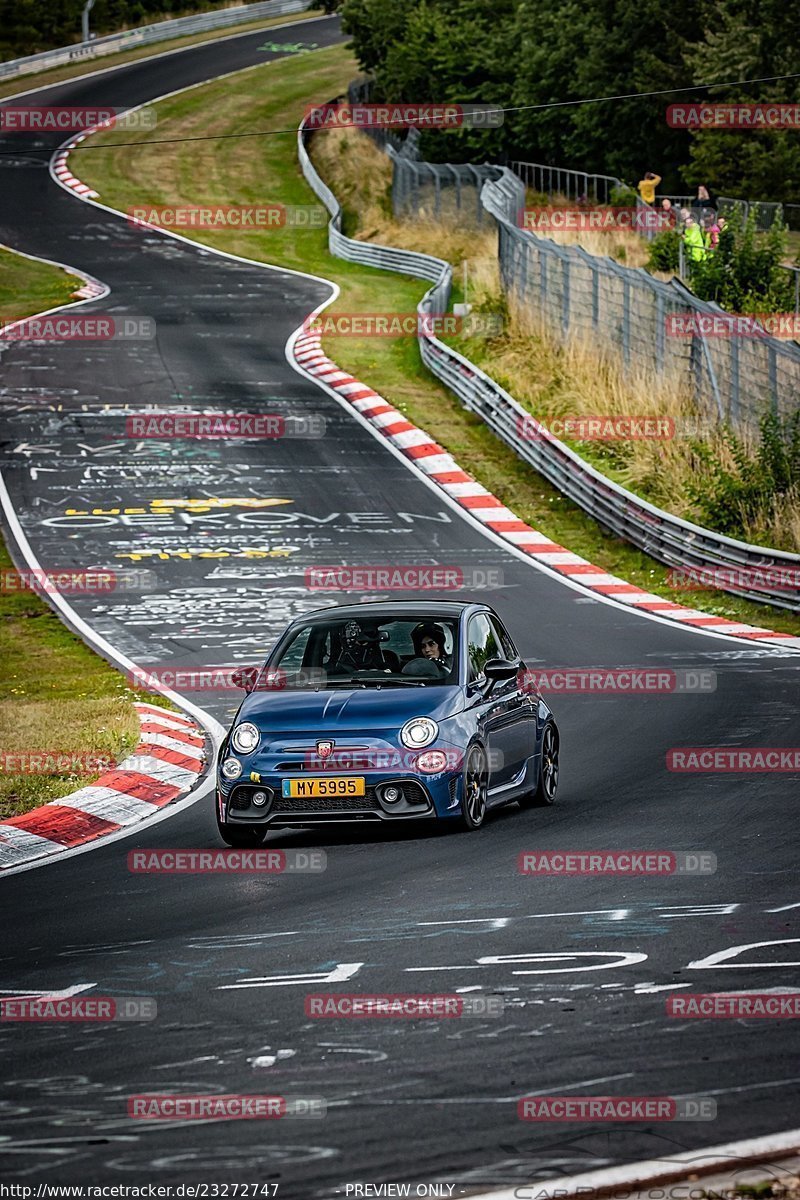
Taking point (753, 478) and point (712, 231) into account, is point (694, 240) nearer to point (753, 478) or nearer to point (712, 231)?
point (712, 231)

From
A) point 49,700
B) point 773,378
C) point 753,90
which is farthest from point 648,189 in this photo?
point 49,700

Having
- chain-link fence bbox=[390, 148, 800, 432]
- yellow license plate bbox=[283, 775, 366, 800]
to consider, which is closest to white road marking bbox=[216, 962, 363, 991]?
yellow license plate bbox=[283, 775, 366, 800]

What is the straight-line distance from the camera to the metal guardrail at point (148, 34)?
79375 millimetres

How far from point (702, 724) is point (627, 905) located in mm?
6340

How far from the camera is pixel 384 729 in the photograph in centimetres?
1151

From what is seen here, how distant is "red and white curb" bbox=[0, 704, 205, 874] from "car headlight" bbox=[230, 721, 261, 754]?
53.5 inches

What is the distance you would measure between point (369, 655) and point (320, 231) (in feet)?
153

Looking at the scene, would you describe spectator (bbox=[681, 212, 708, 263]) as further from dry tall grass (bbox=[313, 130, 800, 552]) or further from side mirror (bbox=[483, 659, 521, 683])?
side mirror (bbox=[483, 659, 521, 683])

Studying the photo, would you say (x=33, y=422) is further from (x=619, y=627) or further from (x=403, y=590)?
(x=619, y=627)

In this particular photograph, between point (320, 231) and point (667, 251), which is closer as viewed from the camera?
point (667, 251)

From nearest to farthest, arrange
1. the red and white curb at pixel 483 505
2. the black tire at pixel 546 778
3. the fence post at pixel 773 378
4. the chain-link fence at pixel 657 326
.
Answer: the black tire at pixel 546 778, the red and white curb at pixel 483 505, the fence post at pixel 773 378, the chain-link fence at pixel 657 326

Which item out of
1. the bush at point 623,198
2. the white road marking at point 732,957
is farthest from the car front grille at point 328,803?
the bush at point 623,198

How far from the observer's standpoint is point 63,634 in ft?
72.4

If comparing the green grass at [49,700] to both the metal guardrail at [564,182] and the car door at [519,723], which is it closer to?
the car door at [519,723]
